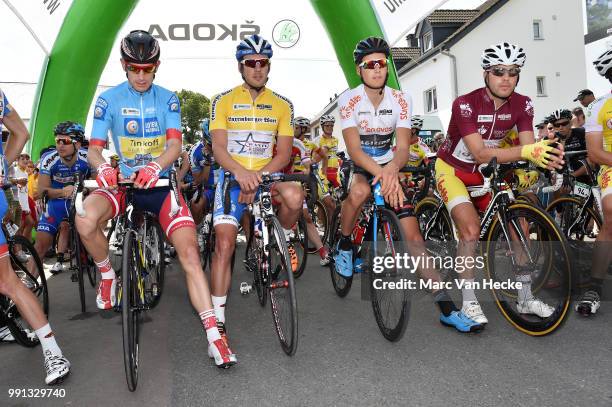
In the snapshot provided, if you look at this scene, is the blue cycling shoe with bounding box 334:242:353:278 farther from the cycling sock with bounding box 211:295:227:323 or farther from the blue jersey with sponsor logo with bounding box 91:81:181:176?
the blue jersey with sponsor logo with bounding box 91:81:181:176

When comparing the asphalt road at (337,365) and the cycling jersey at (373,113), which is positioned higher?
the cycling jersey at (373,113)

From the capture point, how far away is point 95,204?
3553 millimetres

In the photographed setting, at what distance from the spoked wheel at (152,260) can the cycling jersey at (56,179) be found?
1.83 metres

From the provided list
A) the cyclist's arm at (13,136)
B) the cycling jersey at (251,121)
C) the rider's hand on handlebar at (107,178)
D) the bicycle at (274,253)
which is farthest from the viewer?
the cycling jersey at (251,121)

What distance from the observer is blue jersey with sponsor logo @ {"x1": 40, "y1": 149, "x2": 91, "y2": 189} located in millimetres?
6168

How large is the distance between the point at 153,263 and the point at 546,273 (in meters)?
3.40

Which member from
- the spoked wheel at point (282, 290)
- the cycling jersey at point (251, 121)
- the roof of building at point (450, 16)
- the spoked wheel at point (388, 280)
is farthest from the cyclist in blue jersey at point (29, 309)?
the roof of building at point (450, 16)

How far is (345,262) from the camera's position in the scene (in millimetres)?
4496

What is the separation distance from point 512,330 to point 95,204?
343cm

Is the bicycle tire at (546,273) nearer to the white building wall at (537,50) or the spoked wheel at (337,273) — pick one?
the spoked wheel at (337,273)

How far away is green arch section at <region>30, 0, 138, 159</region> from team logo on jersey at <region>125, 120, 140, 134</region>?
19.5 feet

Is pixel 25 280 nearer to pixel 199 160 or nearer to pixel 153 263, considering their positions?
pixel 153 263

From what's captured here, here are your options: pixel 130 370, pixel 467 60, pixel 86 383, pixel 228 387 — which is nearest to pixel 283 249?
pixel 228 387

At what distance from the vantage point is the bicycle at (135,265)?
2.94m
